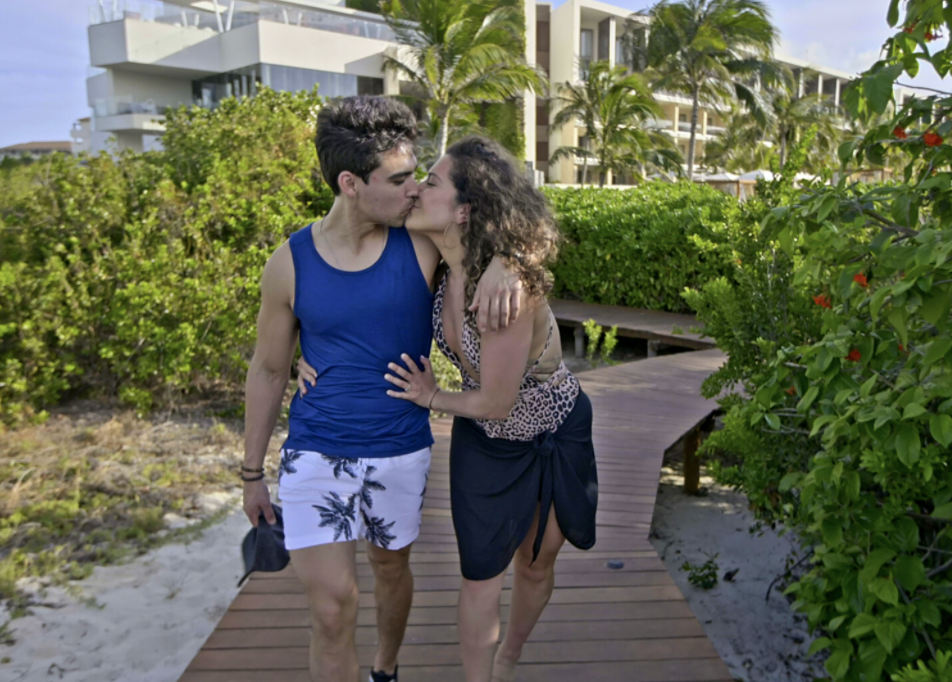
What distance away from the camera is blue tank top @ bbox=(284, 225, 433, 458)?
2.25m

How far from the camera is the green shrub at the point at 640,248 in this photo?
9797 mm

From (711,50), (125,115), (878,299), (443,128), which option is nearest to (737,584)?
(878,299)

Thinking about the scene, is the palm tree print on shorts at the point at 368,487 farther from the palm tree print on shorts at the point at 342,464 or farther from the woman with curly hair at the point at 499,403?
the woman with curly hair at the point at 499,403

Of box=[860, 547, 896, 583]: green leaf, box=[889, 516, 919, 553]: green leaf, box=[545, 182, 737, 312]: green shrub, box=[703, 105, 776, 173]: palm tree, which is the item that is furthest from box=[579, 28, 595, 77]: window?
box=[860, 547, 896, 583]: green leaf

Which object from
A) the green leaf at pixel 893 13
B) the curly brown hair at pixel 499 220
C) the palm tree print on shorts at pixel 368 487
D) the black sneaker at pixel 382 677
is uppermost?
the green leaf at pixel 893 13

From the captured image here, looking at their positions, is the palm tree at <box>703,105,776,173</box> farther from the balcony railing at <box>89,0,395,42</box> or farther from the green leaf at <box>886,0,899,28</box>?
the green leaf at <box>886,0,899,28</box>

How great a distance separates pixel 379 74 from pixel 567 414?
3030cm

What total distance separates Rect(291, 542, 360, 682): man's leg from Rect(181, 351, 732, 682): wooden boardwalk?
0.50 m

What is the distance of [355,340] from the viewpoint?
2.26m

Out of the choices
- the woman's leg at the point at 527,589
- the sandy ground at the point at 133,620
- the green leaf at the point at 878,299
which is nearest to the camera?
the green leaf at the point at 878,299

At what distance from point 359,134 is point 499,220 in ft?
1.49

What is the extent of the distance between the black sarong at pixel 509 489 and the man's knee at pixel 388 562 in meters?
0.22

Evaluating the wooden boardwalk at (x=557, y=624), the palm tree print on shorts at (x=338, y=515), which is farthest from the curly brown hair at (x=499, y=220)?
the wooden boardwalk at (x=557, y=624)

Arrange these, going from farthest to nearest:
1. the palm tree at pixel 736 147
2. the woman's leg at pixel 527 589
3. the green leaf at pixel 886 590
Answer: the palm tree at pixel 736 147, the woman's leg at pixel 527 589, the green leaf at pixel 886 590
